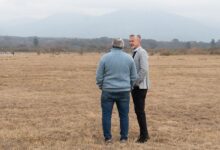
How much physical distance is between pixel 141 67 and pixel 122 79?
0.46 metres

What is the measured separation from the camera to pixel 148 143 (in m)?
9.92

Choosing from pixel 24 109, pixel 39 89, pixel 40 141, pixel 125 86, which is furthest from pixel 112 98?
pixel 39 89

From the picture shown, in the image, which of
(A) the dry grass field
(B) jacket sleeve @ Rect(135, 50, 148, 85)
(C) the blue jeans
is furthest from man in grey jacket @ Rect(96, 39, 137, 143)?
(A) the dry grass field

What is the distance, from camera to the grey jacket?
9617mm

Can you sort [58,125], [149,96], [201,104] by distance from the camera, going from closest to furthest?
[58,125]
[201,104]
[149,96]

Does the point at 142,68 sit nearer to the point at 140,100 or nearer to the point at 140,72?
the point at 140,72

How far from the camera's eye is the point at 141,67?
9656mm

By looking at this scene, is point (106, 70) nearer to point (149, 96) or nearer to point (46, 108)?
point (46, 108)

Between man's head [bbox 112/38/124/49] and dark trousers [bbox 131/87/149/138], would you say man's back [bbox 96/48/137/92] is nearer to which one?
man's head [bbox 112/38/124/49]

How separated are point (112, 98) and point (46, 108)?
5478 millimetres

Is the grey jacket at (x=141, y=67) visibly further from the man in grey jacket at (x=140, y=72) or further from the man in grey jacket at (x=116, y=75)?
the man in grey jacket at (x=116, y=75)

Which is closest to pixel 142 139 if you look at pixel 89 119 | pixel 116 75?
pixel 116 75

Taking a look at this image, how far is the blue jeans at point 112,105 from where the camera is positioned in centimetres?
952

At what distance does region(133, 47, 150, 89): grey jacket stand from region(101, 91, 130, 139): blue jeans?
0.32 metres
